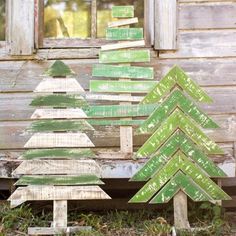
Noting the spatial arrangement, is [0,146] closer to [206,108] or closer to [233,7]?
[206,108]

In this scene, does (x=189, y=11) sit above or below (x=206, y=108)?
above

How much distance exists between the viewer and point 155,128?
322 centimetres

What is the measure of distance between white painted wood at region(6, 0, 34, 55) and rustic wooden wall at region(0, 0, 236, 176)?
9 centimetres

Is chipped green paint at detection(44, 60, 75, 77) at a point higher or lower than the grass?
higher

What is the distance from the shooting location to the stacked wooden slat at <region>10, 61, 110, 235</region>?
3160mm

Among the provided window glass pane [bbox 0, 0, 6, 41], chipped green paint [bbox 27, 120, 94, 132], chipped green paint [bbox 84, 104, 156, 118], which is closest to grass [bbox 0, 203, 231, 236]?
chipped green paint [bbox 27, 120, 94, 132]

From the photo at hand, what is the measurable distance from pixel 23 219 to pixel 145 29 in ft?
6.22

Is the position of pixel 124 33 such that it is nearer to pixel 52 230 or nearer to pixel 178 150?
pixel 178 150

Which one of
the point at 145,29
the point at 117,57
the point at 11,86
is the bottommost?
the point at 11,86

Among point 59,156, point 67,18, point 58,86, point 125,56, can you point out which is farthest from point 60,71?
point 67,18

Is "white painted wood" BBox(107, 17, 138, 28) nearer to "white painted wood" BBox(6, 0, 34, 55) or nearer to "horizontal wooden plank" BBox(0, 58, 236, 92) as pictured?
"horizontal wooden plank" BBox(0, 58, 236, 92)

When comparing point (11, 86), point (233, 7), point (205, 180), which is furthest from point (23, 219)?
point (233, 7)

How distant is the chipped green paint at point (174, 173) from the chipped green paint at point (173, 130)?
149 millimetres

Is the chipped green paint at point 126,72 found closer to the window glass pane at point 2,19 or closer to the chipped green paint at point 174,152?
the chipped green paint at point 174,152
